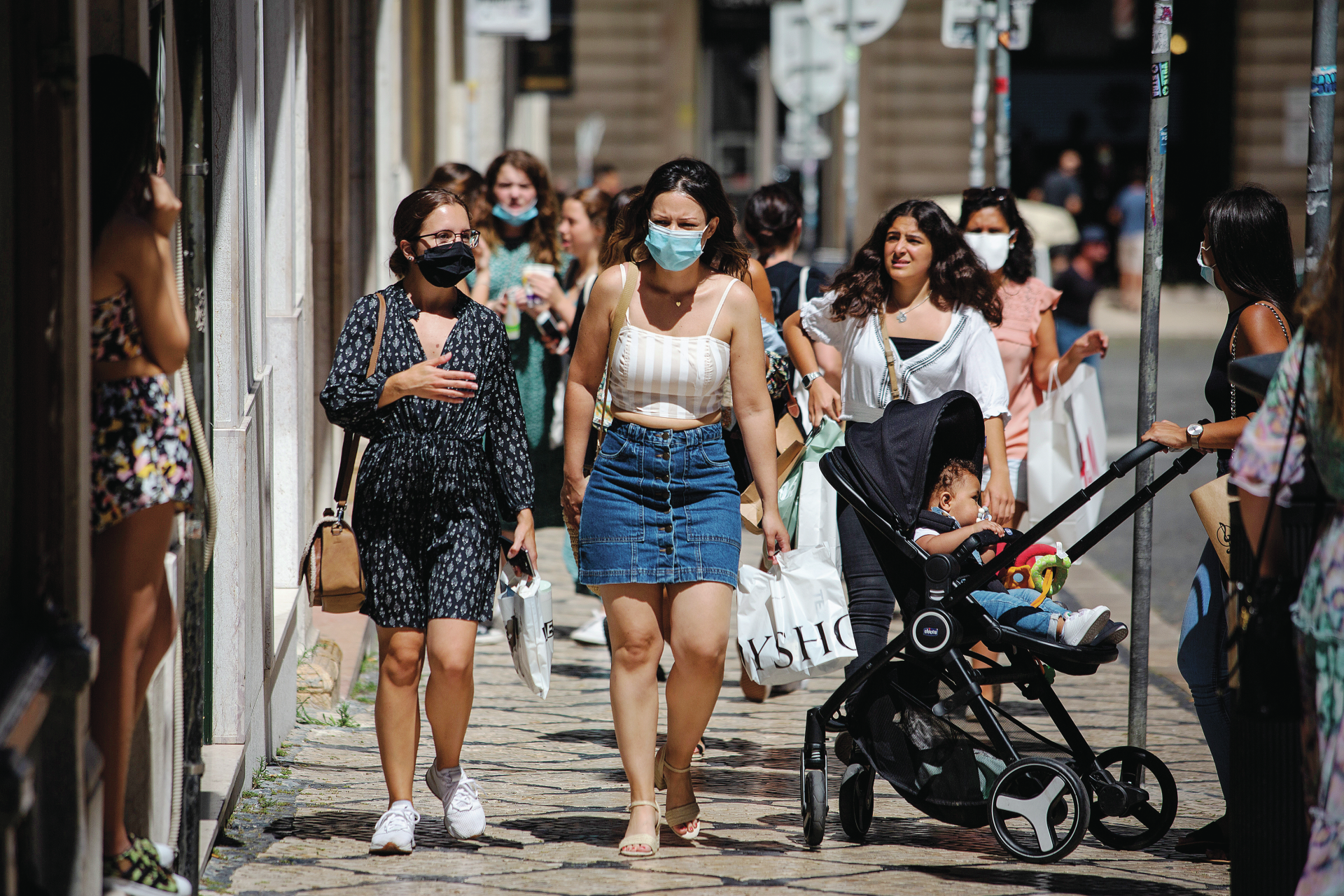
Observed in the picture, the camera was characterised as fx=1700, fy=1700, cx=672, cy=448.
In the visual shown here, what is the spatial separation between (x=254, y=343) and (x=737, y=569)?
165 cm

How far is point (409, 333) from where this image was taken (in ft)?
14.9

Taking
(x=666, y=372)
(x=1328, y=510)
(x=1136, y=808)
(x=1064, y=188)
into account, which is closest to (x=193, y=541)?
(x=666, y=372)

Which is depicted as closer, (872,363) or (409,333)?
(409,333)

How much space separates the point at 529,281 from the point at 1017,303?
2.05 meters

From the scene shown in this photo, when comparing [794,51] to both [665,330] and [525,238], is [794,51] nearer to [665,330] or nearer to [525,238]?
[525,238]

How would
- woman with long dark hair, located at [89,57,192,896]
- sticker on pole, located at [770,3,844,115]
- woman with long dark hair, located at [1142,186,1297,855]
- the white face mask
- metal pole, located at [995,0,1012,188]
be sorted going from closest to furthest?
woman with long dark hair, located at [89,57,192,896]
woman with long dark hair, located at [1142,186,1297,855]
the white face mask
metal pole, located at [995,0,1012,188]
sticker on pole, located at [770,3,844,115]

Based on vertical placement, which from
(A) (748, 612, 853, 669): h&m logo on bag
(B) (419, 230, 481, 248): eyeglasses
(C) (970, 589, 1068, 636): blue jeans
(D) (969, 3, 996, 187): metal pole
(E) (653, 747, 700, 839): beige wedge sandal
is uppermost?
(D) (969, 3, 996, 187): metal pole

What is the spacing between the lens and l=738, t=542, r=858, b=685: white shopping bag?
473 centimetres

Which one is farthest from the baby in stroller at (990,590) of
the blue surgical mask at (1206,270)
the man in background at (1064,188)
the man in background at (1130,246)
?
the man in background at (1064,188)

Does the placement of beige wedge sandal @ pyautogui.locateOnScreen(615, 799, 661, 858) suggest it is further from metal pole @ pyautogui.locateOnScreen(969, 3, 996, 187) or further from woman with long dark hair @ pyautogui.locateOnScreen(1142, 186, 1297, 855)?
metal pole @ pyautogui.locateOnScreen(969, 3, 996, 187)

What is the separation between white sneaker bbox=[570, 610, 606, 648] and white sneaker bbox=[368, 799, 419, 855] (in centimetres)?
298

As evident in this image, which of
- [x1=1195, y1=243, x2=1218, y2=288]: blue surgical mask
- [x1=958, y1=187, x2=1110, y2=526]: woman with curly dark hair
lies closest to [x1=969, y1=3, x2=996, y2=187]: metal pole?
[x1=958, y1=187, x2=1110, y2=526]: woman with curly dark hair

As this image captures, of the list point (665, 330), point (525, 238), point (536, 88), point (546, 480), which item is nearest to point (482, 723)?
point (546, 480)

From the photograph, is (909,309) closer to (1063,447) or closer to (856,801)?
(1063,447)
